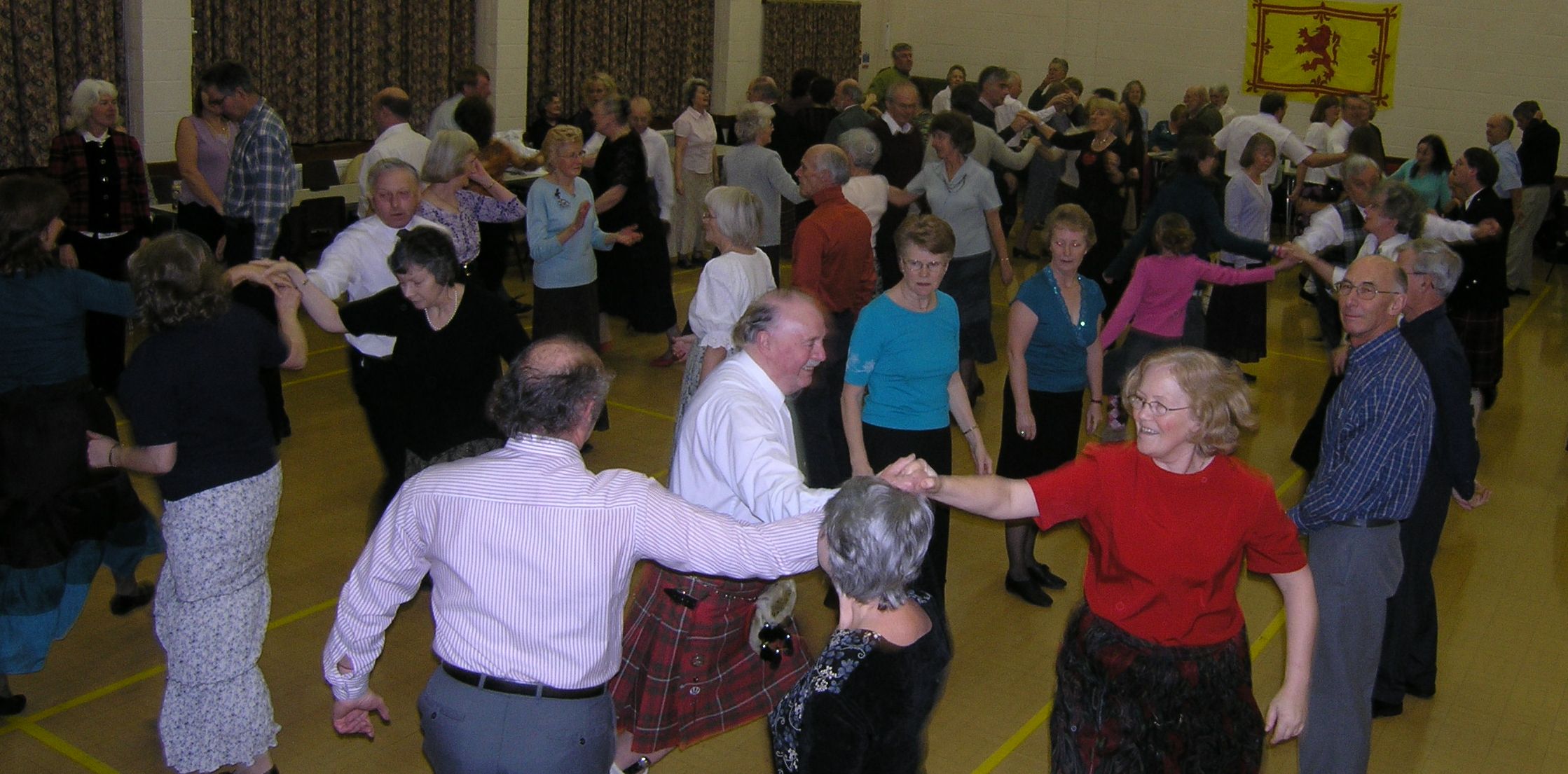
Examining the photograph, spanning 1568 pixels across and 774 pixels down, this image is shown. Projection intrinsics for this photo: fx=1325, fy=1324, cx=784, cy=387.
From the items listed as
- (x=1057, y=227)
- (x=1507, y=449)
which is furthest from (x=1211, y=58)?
(x=1057, y=227)

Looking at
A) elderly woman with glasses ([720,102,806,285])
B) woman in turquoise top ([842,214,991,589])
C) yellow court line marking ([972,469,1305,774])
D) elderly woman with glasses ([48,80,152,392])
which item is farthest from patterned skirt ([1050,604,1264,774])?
elderly woman with glasses ([48,80,152,392])

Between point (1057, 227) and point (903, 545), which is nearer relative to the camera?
point (903, 545)

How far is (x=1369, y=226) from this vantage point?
17.3 feet

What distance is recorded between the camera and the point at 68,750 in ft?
11.8

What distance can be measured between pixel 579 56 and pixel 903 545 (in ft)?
35.8

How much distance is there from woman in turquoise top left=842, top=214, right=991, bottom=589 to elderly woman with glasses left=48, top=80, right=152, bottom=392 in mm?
4055

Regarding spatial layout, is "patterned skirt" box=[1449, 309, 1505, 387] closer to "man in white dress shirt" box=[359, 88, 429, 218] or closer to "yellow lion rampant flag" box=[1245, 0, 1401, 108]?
→ "man in white dress shirt" box=[359, 88, 429, 218]

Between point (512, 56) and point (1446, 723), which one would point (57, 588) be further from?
point (512, 56)

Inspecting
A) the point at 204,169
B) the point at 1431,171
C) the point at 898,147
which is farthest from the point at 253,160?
the point at 1431,171

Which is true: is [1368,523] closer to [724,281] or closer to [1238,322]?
[724,281]

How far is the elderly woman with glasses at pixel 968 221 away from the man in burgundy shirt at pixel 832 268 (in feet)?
2.87

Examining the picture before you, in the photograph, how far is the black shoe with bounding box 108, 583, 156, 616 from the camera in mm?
4398

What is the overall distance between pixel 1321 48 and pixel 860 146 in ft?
32.9

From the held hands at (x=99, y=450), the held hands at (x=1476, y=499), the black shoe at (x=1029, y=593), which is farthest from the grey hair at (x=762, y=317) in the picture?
the held hands at (x=1476, y=499)
